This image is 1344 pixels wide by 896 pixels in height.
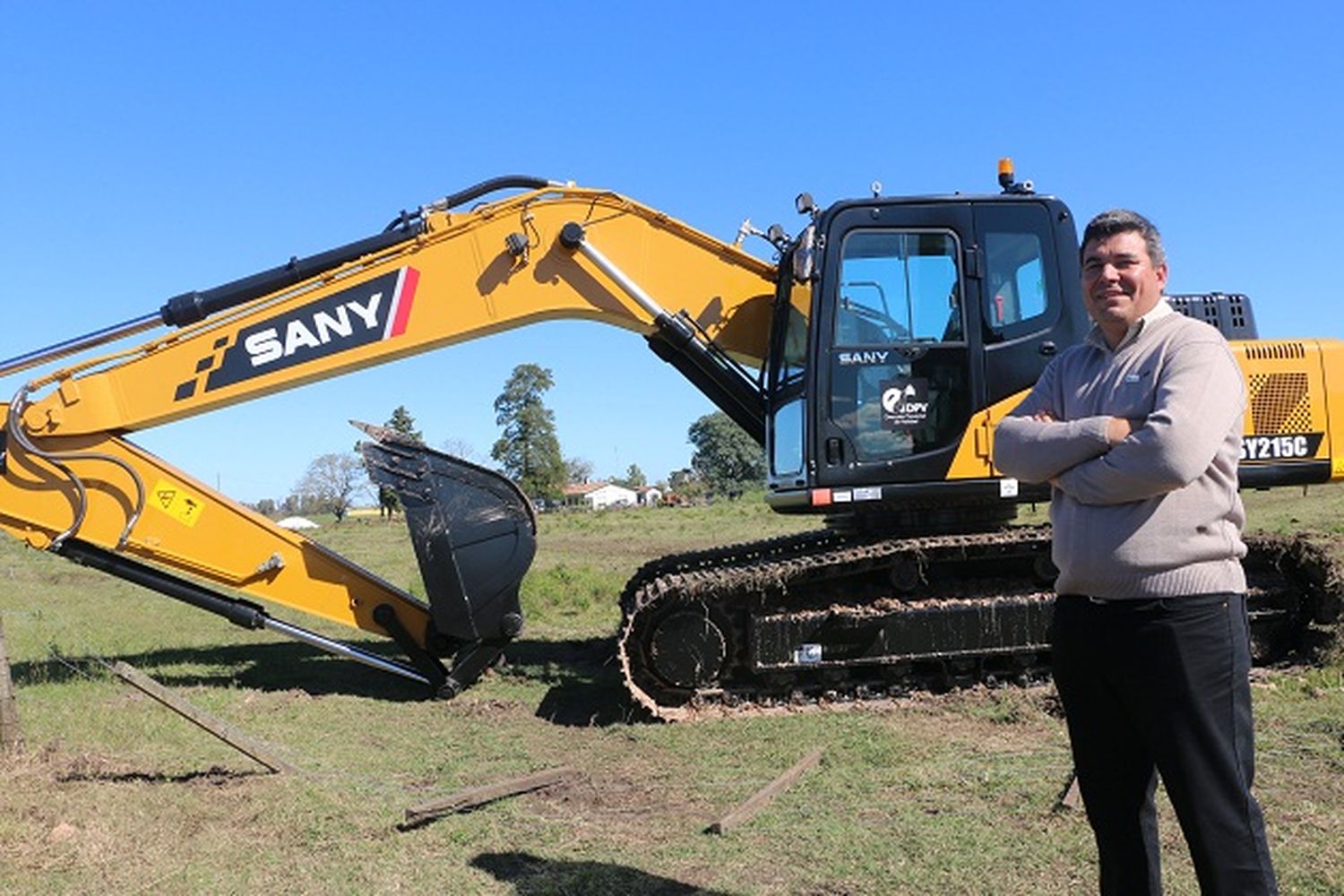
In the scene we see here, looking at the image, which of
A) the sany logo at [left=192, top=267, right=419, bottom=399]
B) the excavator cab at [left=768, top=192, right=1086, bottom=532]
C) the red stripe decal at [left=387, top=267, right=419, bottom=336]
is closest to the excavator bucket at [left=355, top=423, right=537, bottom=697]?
the sany logo at [left=192, top=267, right=419, bottom=399]

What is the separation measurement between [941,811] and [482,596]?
3936 millimetres

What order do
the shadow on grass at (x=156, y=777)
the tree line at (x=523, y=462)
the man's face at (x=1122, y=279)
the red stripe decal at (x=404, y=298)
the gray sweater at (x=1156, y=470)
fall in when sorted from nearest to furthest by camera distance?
1. the gray sweater at (x=1156, y=470)
2. the man's face at (x=1122, y=279)
3. the shadow on grass at (x=156, y=777)
4. the red stripe decal at (x=404, y=298)
5. the tree line at (x=523, y=462)

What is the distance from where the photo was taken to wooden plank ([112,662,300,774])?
5768 mm

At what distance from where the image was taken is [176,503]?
8211mm

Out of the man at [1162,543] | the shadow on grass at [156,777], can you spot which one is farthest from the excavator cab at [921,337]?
the man at [1162,543]

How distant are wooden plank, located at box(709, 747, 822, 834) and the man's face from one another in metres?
2.95

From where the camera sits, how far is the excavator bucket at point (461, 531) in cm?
801

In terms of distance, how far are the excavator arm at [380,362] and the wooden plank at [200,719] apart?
2.14m

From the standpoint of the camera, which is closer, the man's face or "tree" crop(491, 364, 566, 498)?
the man's face

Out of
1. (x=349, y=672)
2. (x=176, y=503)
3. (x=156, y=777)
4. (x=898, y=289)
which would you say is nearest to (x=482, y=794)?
(x=156, y=777)

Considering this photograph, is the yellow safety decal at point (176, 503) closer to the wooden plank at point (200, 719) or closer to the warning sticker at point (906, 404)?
the wooden plank at point (200, 719)

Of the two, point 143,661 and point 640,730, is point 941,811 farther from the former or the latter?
point 143,661

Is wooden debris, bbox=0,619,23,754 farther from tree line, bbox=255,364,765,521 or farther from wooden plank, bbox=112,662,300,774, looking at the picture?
tree line, bbox=255,364,765,521

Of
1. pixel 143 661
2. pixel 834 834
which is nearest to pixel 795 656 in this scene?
pixel 834 834
